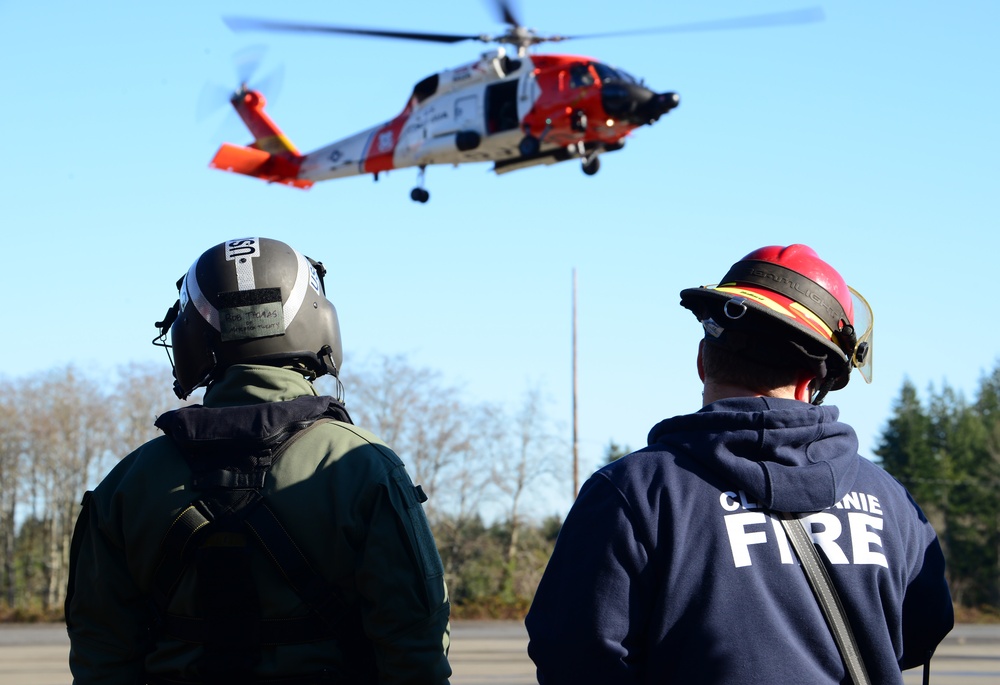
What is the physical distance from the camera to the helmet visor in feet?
9.11

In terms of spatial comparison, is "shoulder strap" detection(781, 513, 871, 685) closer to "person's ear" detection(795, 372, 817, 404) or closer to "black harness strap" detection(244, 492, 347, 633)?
"person's ear" detection(795, 372, 817, 404)

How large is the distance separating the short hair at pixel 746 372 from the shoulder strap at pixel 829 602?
1.16 ft

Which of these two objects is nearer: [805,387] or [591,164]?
[805,387]

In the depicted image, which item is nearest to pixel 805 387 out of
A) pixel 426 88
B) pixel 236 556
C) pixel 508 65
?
pixel 236 556

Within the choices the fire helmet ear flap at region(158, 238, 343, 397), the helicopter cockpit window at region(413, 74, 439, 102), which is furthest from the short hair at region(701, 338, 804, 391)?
the helicopter cockpit window at region(413, 74, 439, 102)

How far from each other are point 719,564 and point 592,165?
69.4 ft

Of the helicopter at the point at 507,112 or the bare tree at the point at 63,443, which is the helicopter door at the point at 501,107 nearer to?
the helicopter at the point at 507,112

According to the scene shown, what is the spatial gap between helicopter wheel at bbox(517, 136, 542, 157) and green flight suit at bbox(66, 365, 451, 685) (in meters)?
19.7

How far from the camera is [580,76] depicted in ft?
70.3

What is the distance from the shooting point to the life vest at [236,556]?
2.70 meters

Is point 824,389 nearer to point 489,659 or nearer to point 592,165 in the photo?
point 489,659

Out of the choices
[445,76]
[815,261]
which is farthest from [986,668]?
[445,76]

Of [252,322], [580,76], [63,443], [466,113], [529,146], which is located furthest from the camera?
[63,443]

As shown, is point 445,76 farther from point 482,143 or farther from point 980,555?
point 980,555
